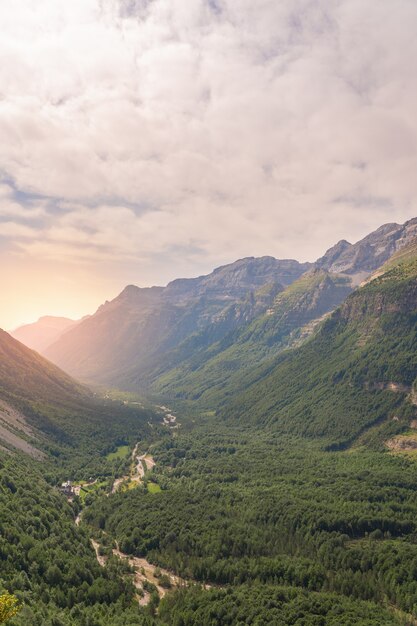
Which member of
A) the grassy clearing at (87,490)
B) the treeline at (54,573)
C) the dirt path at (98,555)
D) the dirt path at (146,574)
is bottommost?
the dirt path at (146,574)

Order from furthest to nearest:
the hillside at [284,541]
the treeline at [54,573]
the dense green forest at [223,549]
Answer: the hillside at [284,541] < the dense green forest at [223,549] < the treeline at [54,573]

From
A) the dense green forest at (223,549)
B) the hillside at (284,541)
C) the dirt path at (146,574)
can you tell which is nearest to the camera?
the dense green forest at (223,549)

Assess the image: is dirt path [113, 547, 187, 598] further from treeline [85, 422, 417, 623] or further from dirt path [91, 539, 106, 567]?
dirt path [91, 539, 106, 567]

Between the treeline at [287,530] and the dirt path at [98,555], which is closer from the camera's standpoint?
the treeline at [287,530]

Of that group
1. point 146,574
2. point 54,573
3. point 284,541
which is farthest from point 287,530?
point 54,573

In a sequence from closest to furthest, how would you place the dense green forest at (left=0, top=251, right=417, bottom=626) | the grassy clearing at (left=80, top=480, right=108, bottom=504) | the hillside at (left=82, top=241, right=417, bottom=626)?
1. the dense green forest at (left=0, top=251, right=417, bottom=626)
2. the hillside at (left=82, top=241, right=417, bottom=626)
3. the grassy clearing at (left=80, top=480, right=108, bottom=504)

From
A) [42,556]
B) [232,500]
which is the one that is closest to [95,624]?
[42,556]

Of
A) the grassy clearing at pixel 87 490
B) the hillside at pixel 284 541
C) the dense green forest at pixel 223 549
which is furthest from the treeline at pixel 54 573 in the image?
the grassy clearing at pixel 87 490

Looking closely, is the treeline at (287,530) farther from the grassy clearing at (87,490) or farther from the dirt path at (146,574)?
the grassy clearing at (87,490)

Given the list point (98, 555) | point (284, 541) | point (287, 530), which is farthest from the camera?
point (287, 530)

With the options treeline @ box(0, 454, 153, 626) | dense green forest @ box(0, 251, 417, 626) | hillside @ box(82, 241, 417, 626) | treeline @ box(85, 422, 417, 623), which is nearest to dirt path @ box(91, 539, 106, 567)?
dense green forest @ box(0, 251, 417, 626)

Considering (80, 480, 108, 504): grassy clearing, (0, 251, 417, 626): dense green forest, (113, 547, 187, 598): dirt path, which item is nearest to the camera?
(0, 251, 417, 626): dense green forest

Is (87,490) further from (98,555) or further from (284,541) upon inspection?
(284,541)
